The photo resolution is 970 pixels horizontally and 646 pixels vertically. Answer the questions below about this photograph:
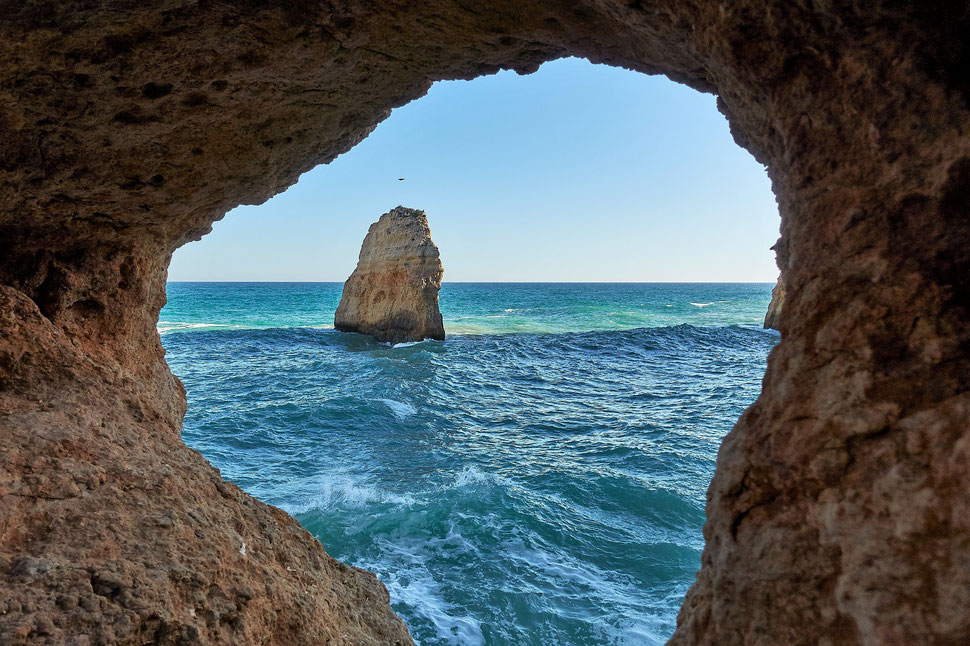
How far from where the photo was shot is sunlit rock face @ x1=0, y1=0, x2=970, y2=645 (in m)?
1.58

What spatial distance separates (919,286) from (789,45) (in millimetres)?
1009

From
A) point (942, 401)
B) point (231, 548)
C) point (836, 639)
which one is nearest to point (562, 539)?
point (231, 548)

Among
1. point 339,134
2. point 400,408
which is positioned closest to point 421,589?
point 339,134

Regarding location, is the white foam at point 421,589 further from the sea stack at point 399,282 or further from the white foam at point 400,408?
the sea stack at point 399,282

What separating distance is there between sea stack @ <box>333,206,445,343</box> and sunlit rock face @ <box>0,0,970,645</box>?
22102 millimetres

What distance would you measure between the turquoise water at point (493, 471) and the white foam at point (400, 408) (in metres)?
0.09

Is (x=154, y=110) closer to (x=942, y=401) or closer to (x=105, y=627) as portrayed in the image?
(x=105, y=627)

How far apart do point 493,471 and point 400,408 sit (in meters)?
4.68

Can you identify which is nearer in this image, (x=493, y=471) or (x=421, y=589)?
(x=421, y=589)

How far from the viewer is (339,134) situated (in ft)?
14.1

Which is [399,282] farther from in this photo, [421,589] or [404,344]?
[421,589]

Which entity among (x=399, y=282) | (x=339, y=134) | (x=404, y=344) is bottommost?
(x=404, y=344)

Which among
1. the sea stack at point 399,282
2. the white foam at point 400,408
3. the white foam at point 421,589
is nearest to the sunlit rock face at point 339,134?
the white foam at point 421,589

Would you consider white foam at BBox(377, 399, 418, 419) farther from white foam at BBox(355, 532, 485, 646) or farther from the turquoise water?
white foam at BBox(355, 532, 485, 646)
